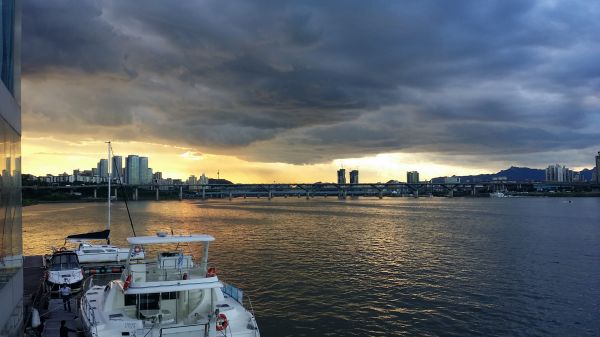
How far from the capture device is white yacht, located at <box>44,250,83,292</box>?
1115 inches

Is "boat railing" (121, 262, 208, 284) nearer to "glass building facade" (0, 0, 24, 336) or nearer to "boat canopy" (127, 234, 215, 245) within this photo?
"boat canopy" (127, 234, 215, 245)

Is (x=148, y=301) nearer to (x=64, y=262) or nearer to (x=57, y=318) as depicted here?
(x=57, y=318)

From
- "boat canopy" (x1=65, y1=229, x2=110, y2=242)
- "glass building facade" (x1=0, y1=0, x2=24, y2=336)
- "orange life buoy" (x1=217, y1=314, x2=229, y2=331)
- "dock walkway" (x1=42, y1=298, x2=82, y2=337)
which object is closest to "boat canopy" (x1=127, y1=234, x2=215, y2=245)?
"orange life buoy" (x1=217, y1=314, x2=229, y2=331)

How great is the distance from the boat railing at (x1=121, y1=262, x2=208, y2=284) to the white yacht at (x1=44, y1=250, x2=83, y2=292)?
1172cm

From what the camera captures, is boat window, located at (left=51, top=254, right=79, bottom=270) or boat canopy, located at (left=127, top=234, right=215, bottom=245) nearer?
boat canopy, located at (left=127, top=234, right=215, bottom=245)

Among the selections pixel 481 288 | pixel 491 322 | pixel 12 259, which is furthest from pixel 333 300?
pixel 12 259

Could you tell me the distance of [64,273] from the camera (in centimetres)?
2891

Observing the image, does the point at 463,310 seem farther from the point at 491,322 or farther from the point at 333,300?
the point at 333,300

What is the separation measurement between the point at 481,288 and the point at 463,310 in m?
6.66

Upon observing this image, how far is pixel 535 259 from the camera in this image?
47.1m

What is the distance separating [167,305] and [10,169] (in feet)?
33.4

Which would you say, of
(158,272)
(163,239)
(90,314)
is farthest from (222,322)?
(90,314)

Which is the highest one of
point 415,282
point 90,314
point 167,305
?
point 167,305

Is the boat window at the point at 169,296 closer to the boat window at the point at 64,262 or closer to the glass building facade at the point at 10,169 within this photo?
the glass building facade at the point at 10,169
